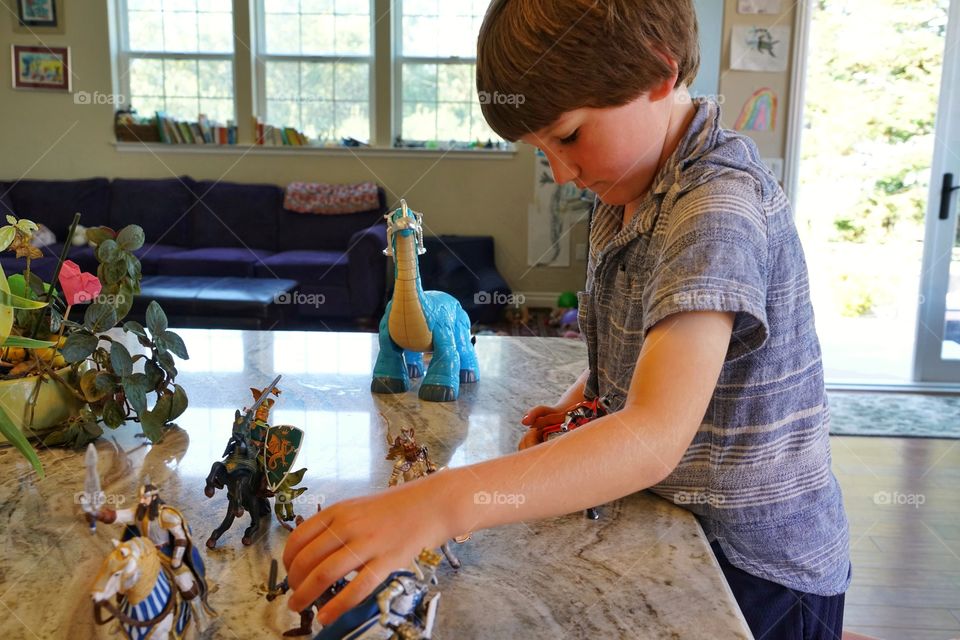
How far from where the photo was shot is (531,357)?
1554mm

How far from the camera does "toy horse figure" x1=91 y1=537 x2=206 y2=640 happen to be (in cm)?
61

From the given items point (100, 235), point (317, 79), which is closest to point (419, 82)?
point (317, 79)

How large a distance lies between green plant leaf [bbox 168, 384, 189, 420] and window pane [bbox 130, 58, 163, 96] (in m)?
5.35

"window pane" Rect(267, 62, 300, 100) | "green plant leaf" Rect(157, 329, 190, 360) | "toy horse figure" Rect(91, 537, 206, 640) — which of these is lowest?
"toy horse figure" Rect(91, 537, 206, 640)

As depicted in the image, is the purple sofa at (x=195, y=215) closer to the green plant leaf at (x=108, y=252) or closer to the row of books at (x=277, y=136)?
the row of books at (x=277, y=136)

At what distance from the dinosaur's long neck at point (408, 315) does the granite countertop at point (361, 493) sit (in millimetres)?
106

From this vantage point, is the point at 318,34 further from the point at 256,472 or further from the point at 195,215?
the point at 256,472

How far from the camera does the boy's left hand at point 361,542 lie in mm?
621

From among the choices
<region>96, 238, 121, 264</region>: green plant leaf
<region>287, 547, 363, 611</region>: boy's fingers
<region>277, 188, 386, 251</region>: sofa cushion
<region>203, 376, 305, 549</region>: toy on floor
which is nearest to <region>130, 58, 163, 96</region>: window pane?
<region>277, 188, 386, 251</region>: sofa cushion

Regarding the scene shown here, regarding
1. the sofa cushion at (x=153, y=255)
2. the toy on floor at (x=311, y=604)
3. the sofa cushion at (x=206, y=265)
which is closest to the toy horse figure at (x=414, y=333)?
the toy on floor at (x=311, y=604)

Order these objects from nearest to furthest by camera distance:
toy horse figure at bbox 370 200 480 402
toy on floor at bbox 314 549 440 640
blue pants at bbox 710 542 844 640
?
toy on floor at bbox 314 549 440 640 → blue pants at bbox 710 542 844 640 → toy horse figure at bbox 370 200 480 402

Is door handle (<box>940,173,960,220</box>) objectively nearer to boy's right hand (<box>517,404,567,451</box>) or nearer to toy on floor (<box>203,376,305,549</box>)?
boy's right hand (<box>517,404,567,451</box>)

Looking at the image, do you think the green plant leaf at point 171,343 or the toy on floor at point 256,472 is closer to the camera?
the toy on floor at point 256,472

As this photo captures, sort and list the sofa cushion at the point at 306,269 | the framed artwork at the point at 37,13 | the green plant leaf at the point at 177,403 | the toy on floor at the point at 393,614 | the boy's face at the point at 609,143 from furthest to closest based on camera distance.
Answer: the framed artwork at the point at 37,13, the sofa cushion at the point at 306,269, the green plant leaf at the point at 177,403, the boy's face at the point at 609,143, the toy on floor at the point at 393,614
